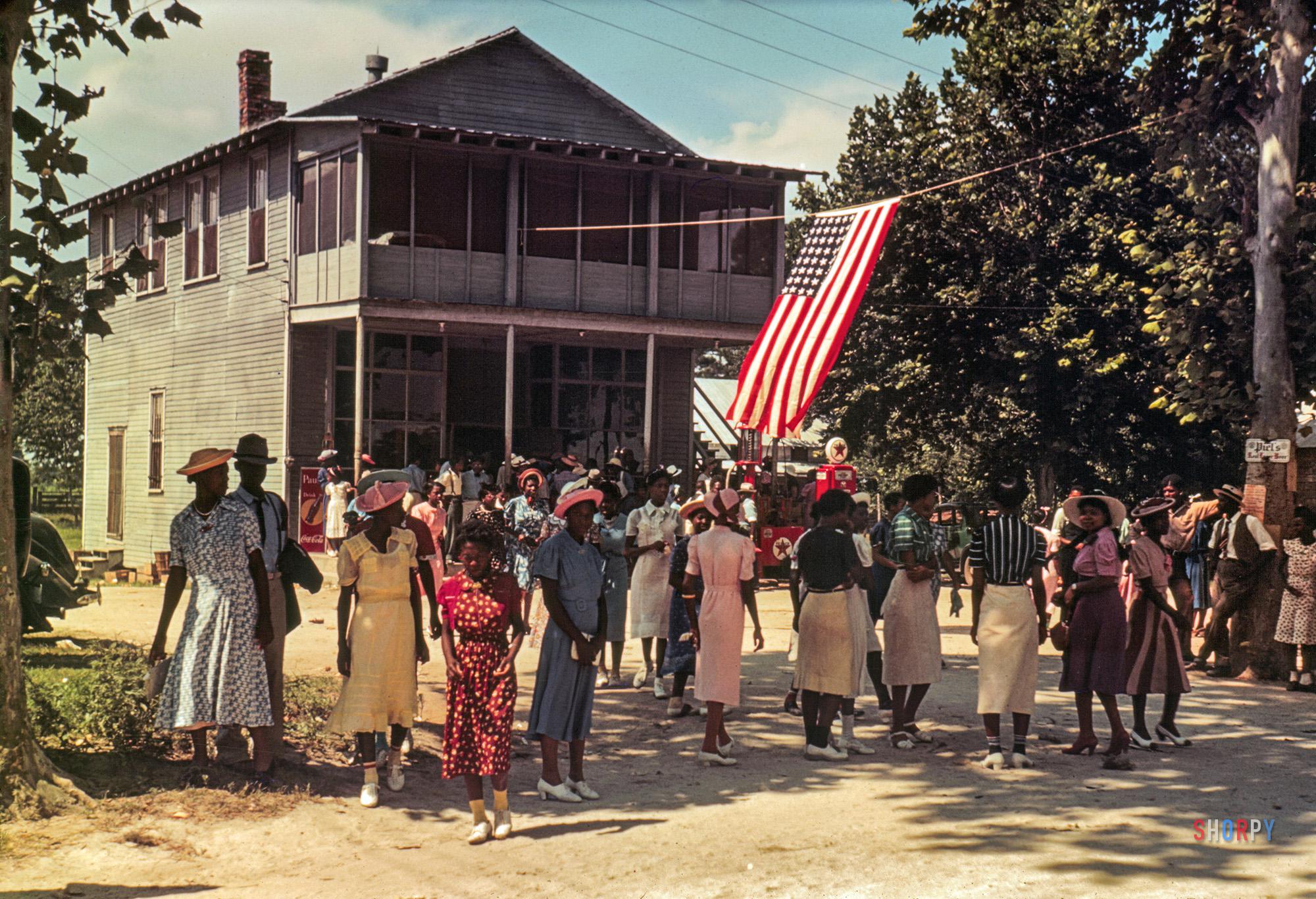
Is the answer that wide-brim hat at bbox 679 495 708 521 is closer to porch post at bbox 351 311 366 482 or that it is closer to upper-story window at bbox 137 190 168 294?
porch post at bbox 351 311 366 482

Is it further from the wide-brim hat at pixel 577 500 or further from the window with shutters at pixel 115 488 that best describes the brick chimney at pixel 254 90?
the wide-brim hat at pixel 577 500

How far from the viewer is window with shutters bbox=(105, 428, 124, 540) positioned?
98.6ft

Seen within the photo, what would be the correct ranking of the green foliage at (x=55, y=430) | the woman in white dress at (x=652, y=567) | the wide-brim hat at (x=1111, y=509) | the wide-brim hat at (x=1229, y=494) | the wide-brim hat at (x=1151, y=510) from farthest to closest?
the green foliage at (x=55, y=430) < the wide-brim hat at (x=1229, y=494) < the woman in white dress at (x=652, y=567) < the wide-brim hat at (x=1151, y=510) < the wide-brim hat at (x=1111, y=509)

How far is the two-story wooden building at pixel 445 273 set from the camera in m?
22.5

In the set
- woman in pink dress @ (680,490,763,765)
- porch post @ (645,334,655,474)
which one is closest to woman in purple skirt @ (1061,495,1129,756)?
woman in pink dress @ (680,490,763,765)

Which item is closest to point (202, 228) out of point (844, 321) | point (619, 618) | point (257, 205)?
point (257, 205)

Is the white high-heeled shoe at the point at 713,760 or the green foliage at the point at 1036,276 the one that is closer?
the white high-heeled shoe at the point at 713,760

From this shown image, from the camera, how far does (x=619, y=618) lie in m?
11.2

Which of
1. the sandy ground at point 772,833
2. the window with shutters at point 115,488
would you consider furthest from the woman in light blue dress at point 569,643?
the window with shutters at point 115,488

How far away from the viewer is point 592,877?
20.0 feet

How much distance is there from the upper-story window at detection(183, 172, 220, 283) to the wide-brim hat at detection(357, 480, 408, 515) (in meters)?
20.3

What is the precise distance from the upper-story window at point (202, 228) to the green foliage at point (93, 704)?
15.5 metres

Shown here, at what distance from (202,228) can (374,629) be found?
21.5m

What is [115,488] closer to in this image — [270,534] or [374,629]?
[270,534]
